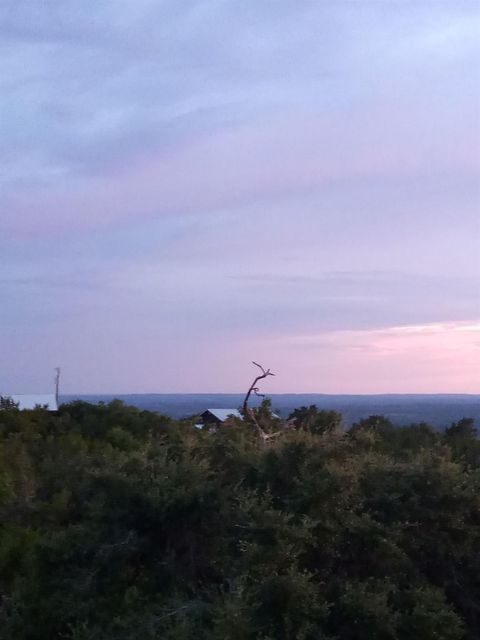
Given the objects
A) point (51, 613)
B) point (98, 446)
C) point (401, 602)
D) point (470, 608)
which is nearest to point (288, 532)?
point (401, 602)

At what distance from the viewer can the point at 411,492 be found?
8.34 meters

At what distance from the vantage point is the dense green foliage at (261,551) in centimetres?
707

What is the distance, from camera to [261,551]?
288 inches

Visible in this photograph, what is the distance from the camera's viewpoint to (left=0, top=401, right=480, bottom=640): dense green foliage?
7.07 meters

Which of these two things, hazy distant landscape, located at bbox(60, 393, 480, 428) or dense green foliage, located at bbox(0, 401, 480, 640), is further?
hazy distant landscape, located at bbox(60, 393, 480, 428)

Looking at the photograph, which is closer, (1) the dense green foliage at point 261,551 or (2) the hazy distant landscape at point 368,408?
(1) the dense green foliage at point 261,551

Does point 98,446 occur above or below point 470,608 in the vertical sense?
above

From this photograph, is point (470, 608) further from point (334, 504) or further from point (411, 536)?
point (334, 504)

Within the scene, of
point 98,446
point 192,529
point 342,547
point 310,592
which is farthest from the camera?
point 98,446

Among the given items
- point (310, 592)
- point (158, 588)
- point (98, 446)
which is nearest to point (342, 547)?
point (310, 592)

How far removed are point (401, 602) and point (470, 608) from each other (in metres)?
0.89

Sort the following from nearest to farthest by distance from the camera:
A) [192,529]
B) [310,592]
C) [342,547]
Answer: [310,592] < [342,547] < [192,529]

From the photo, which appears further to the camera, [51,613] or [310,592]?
[51,613]

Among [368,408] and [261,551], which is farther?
[368,408]
